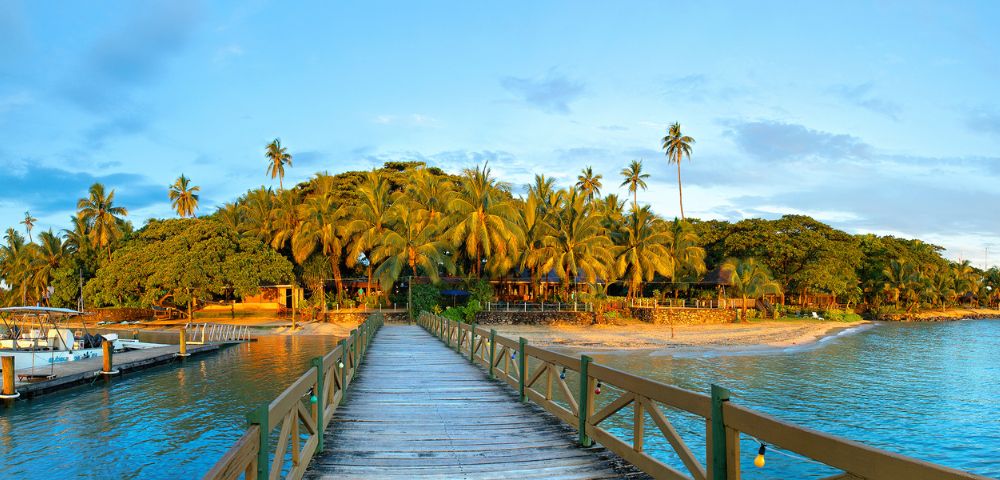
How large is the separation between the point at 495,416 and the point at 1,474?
10.9 m

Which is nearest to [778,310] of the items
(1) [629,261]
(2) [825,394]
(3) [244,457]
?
(1) [629,261]

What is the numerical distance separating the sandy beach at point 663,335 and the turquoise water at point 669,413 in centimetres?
407

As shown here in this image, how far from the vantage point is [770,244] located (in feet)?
194

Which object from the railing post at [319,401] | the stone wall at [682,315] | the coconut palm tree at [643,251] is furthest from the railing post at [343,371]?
the coconut palm tree at [643,251]

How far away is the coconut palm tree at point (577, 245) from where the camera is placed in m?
45.7

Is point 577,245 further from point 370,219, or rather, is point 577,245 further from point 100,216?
point 100,216

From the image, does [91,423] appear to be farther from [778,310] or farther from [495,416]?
[778,310]

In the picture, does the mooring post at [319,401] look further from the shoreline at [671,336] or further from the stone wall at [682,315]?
the stone wall at [682,315]

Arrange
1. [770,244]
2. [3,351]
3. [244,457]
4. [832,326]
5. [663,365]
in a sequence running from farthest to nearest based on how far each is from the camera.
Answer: [770,244] → [832,326] → [663,365] → [3,351] → [244,457]

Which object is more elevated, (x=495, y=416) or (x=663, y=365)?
(x=495, y=416)

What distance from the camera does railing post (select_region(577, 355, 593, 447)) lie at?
7176 millimetres

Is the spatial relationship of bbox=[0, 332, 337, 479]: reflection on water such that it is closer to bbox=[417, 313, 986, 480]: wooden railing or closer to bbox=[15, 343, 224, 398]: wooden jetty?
bbox=[15, 343, 224, 398]: wooden jetty

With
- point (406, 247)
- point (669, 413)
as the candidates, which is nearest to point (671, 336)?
point (406, 247)

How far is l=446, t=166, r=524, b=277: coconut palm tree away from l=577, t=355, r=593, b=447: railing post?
1427 inches
